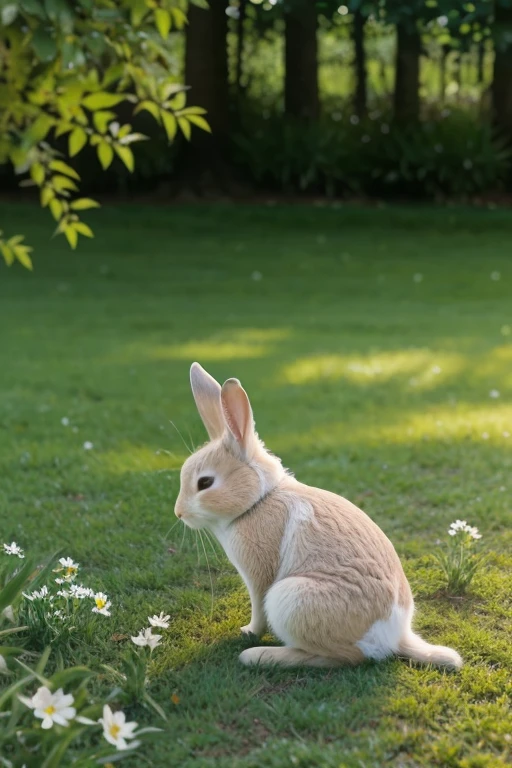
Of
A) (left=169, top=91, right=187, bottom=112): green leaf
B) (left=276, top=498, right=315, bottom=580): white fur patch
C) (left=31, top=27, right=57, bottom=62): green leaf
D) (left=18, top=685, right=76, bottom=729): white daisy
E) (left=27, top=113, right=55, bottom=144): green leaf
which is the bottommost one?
(left=18, top=685, right=76, bottom=729): white daisy

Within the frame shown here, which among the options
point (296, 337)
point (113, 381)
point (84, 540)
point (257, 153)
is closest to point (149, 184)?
point (257, 153)

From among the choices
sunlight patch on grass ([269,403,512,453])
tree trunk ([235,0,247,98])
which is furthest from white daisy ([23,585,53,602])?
tree trunk ([235,0,247,98])

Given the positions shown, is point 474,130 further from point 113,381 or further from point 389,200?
point 113,381

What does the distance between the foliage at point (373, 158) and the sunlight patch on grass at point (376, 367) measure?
9.22 metres

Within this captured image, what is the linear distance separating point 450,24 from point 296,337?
23.9ft

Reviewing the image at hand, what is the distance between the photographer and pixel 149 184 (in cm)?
1747

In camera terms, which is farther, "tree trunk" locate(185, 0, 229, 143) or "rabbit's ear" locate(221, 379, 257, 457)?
"tree trunk" locate(185, 0, 229, 143)

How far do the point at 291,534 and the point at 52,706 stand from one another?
40.6 inches

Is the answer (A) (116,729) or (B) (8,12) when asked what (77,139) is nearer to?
(B) (8,12)

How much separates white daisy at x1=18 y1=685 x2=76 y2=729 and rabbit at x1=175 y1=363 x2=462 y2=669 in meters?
0.81

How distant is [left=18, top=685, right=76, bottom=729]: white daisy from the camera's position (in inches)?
104

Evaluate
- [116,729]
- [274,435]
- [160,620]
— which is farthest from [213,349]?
[116,729]

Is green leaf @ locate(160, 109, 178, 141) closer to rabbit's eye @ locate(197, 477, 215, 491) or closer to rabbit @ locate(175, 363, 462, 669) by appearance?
rabbit @ locate(175, 363, 462, 669)

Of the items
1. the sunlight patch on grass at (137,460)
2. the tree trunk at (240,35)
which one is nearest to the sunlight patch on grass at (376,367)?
the sunlight patch on grass at (137,460)
